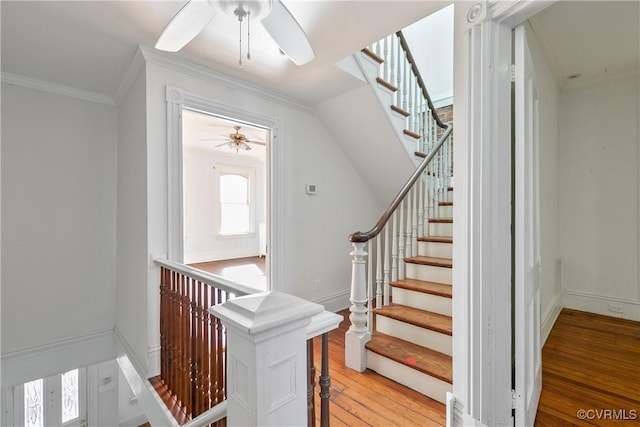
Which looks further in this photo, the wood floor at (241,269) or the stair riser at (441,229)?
the wood floor at (241,269)

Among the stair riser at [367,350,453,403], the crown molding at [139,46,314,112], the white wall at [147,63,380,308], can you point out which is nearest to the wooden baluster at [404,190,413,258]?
the white wall at [147,63,380,308]

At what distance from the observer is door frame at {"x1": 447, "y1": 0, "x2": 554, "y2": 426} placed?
1.31 metres

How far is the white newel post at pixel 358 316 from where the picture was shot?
218 centimetres

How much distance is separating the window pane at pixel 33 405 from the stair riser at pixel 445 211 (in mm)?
5693

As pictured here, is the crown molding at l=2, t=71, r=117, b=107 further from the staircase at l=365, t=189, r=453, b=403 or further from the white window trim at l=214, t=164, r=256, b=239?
the white window trim at l=214, t=164, r=256, b=239

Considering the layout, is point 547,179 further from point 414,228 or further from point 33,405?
point 33,405

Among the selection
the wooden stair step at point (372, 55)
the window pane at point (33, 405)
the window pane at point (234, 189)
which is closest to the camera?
the wooden stair step at point (372, 55)

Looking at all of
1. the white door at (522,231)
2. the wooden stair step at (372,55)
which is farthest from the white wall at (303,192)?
the white door at (522,231)

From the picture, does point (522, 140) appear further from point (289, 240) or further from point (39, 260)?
point (39, 260)

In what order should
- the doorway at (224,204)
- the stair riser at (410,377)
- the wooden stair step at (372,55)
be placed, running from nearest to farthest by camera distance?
1. the stair riser at (410,377)
2. the wooden stair step at (372,55)
3. the doorway at (224,204)

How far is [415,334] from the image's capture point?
2197 millimetres

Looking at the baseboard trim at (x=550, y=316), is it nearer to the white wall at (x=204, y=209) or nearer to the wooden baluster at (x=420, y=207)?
the wooden baluster at (x=420, y=207)

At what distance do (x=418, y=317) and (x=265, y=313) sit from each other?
186 cm

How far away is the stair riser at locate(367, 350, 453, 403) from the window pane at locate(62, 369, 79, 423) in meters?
4.52
